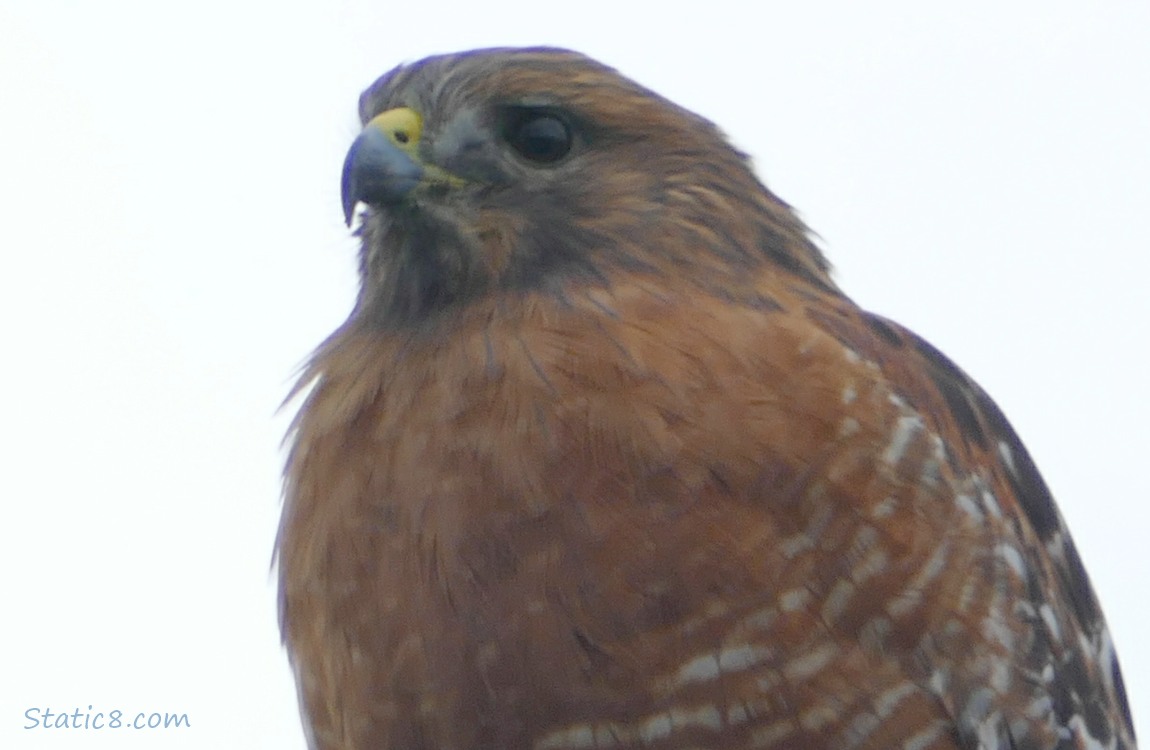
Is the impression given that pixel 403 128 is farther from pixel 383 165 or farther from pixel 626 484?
pixel 626 484

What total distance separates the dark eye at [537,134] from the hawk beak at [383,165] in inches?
6.2

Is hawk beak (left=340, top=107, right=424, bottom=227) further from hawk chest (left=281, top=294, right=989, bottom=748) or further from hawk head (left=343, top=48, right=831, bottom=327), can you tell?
hawk chest (left=281, top=294, right=989, bottom=748)

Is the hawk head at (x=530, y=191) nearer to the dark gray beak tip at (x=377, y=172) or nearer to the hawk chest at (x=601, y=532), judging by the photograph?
the dark gray beak tip at (x=377, y=172)

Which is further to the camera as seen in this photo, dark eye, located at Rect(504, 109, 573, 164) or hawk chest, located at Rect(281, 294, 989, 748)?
dark eye, located at Rect(504, 109, 573, 164)

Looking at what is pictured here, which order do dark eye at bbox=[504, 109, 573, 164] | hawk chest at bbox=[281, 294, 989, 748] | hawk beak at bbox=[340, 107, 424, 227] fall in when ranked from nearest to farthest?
1. hawk chest at bbox=[281, 294, 989, 748]
2. hawk beak at bbox=[340, 107, 424, 227]
3. dark eye at bbox=[504, 109, 573, 164]

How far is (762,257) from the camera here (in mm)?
2619

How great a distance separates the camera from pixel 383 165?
2422mm

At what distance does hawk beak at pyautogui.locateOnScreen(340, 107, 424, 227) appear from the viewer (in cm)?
242

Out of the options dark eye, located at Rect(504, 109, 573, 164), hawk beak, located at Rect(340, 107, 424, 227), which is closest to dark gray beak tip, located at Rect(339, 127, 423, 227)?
hawk beak, located at Rect(340, 107, 424, 227)

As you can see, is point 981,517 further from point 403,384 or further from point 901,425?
point 403,384

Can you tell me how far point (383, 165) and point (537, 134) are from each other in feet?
0.91

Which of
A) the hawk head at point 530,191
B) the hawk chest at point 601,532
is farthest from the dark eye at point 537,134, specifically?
the hawk chest at point 601,532

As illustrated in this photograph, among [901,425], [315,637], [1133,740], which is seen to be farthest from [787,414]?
[1133,740]

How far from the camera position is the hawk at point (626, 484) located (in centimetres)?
211
